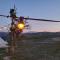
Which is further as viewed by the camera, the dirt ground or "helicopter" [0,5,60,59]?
the dirt ground

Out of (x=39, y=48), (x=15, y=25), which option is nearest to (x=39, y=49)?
(x=39, y=48)

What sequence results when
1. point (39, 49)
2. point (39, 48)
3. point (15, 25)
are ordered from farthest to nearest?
point (39, 48)
point (39, 49)
point (15, 25)

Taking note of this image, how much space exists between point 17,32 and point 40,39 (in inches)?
949

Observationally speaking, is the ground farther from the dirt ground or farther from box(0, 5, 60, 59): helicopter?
box(0, 5, 60, 59): helicopter

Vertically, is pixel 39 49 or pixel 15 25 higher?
pixel 15 25

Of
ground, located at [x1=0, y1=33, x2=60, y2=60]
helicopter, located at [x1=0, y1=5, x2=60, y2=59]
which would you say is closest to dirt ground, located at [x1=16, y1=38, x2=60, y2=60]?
ground, located at [x1=0, y1=33, x2=60, y2=60]

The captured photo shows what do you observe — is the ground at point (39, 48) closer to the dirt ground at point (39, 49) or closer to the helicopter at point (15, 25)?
the dirt ground at point (39, 49)

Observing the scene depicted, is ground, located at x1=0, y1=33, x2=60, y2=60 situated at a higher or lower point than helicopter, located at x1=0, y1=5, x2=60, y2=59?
lower

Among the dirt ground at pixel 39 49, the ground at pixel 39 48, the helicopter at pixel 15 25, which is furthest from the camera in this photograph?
the ground at pixel 39 48

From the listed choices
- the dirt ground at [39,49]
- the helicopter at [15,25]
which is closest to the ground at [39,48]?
the dirt ground at [39,49]

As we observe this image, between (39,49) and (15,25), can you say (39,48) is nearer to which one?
(39,49)

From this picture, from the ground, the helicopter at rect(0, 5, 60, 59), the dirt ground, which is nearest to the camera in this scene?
the helicopter at rect(0, 5, 60, 59)

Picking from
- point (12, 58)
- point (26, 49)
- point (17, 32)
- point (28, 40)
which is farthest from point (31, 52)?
point (17, 32)

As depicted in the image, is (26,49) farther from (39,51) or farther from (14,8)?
(14,8)
